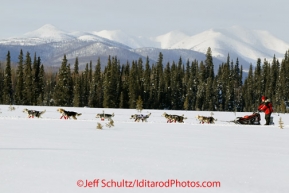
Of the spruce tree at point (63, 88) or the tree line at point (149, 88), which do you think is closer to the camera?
the spruce tree at point (63, 88)

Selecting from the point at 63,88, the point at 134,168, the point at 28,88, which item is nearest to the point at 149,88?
the point at 63,88

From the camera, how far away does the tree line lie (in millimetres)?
78938

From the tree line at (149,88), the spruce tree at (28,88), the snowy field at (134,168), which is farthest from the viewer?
the tree line at (149,88)

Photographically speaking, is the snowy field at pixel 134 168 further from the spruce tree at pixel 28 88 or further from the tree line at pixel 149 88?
the spruce tree at pixel 28 88

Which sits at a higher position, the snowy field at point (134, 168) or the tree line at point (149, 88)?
the tree line at point (149, 88)

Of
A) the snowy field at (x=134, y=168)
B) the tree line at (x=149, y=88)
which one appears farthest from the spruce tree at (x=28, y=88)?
the snowy field at (x=134, y=168)

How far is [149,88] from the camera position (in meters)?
95.6

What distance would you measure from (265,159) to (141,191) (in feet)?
13.1

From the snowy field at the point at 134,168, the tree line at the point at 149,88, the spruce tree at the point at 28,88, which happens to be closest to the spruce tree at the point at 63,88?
the tree line at the point at 149,88

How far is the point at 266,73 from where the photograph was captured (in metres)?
107

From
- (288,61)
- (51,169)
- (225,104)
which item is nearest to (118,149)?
(51,169)

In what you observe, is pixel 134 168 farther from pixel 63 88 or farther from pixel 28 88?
pixel 28 88

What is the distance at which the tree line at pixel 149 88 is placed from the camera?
3108 inches

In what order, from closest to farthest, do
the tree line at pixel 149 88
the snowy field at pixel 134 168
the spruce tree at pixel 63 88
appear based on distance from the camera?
the snowy field at pixel 134 168, the spruce tree at pixel 63 88, the tree line at pixel 149 88
